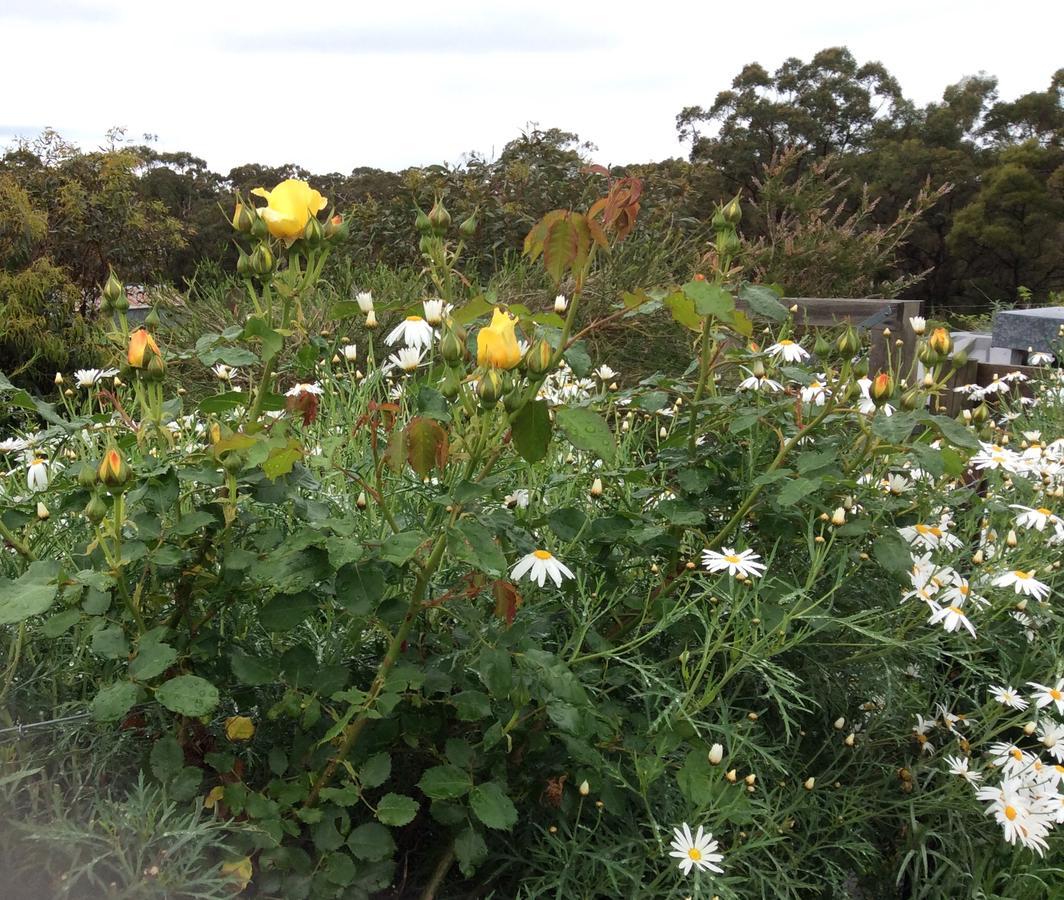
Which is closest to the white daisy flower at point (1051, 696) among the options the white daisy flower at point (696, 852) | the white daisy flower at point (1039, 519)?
the white daisy flower at point (1039, 519)

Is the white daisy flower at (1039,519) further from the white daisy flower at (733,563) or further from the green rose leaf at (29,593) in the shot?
the green rose leaf at (29,593)

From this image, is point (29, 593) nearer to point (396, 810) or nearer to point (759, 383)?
point (396, 810)

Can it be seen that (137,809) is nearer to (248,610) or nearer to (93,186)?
(248,610)

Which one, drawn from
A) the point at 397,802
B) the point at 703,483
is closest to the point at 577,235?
the point at 703,483

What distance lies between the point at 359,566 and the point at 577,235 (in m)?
Result: 0.50

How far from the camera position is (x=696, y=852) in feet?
4.12

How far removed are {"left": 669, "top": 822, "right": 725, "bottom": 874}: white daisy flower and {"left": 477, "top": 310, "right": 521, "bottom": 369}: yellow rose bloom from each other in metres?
0.65

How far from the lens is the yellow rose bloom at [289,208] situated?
121 centimetres

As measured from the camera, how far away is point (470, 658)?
55.6 inches

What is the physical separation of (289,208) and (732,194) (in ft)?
57.6

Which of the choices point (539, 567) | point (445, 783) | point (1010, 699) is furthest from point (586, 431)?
point (1010, 699)

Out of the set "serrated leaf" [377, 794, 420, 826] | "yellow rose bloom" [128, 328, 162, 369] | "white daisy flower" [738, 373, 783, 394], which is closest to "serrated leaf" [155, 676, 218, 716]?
"serrated leaf" [377, 794, 420, 826]

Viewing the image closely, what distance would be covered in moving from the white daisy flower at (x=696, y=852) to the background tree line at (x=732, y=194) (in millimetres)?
885

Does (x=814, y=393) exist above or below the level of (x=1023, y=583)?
above
